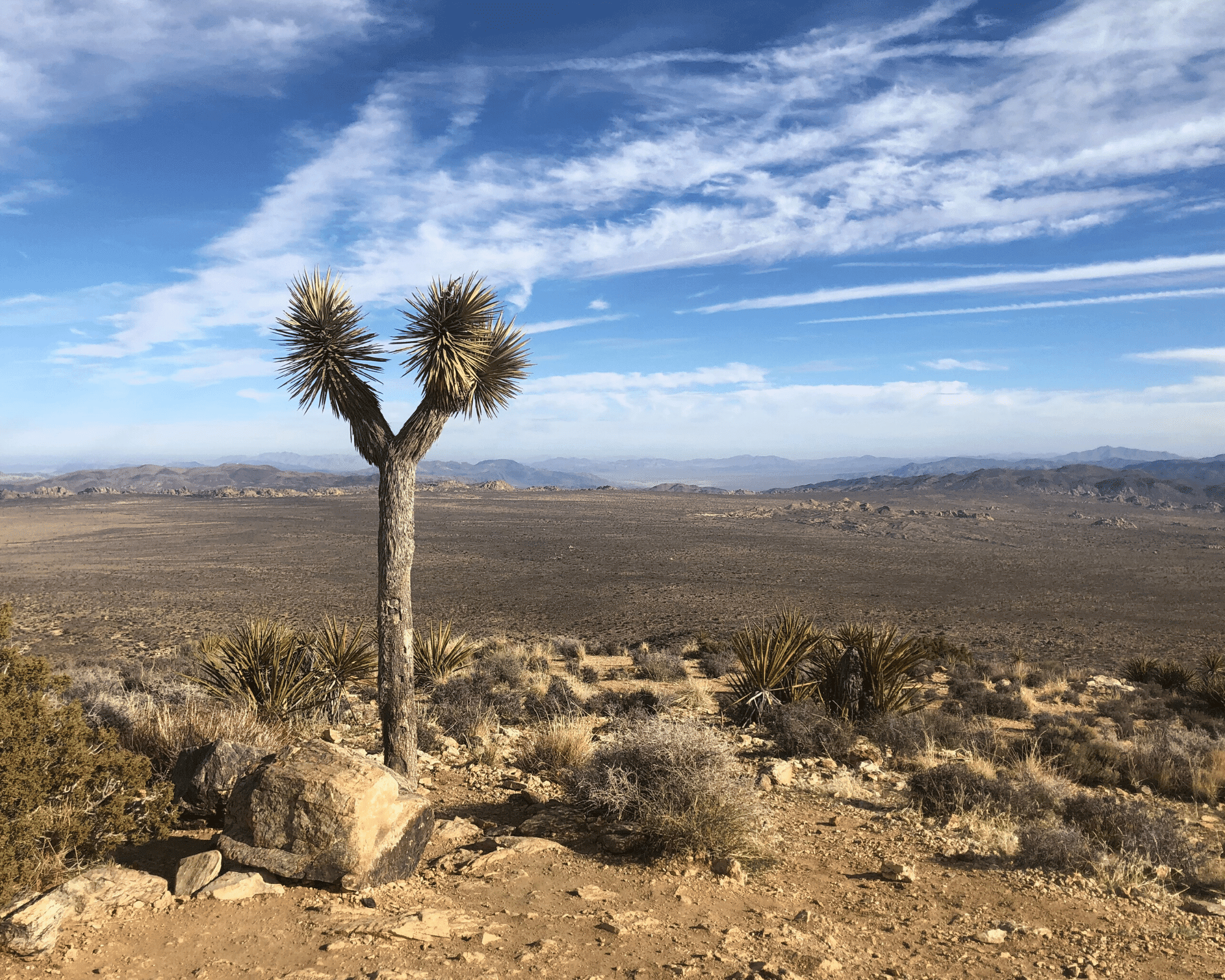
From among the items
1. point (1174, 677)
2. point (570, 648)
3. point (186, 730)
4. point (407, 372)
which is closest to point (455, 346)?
point (407, 372)

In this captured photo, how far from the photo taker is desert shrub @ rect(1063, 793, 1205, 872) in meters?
5.17

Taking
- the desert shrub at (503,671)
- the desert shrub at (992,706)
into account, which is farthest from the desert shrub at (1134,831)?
the desert shrub at (503,671)

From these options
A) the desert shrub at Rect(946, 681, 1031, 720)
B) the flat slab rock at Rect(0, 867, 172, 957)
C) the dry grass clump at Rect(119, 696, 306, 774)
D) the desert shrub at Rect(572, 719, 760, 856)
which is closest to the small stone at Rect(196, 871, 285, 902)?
the flat slab rock at Rect(0, 867, 172, 957)

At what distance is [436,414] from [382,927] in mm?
4283

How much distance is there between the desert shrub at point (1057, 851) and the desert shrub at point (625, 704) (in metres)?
4.57

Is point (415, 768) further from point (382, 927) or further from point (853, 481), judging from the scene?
point (853, 481)

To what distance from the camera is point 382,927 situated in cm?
398

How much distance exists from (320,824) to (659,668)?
1006 centimetres

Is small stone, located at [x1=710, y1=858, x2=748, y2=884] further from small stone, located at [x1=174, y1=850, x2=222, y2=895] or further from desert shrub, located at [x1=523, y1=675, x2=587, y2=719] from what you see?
desert shrub, located at [x1=523, y1=675, x2=587, y2=719]

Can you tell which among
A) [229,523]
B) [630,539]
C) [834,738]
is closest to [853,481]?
[630,539]

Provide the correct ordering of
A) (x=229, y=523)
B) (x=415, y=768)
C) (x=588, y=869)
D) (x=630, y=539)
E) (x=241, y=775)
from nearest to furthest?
(x=588, y=869) → (x=241, y=775) → (x=415, y=768) → (x=630, y=539) → (x=229, y=523)

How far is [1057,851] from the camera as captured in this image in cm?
510

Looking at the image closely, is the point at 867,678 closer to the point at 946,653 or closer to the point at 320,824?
the point at 320,824

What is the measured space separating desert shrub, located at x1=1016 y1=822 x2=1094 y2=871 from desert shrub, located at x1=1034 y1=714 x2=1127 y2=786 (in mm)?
2982
